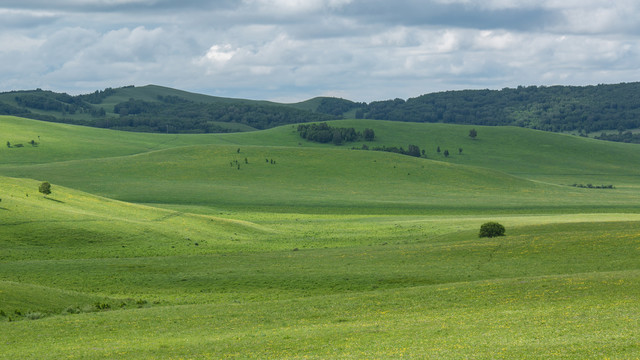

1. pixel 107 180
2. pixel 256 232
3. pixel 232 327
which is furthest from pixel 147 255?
pixel 107 180

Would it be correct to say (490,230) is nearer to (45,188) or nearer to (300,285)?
(300,285)

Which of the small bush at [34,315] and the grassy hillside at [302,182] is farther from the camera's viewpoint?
the grassy hillside at [302,182]

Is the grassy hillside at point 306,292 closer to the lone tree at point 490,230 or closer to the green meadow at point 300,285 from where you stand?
the green meadow at point 300,285

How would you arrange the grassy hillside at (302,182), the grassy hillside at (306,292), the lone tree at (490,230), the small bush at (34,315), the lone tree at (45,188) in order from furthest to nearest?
the grassy hillside at (302,182)
the lone tree at (45,188)
the lone tree at (490,230)
the small bush at (34,315)
the grassy hillside at (306,292)

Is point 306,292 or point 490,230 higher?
point 490,230

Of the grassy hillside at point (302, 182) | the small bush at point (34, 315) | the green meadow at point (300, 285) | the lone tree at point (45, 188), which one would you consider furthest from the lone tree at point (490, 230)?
the lone tree at point (45, 188)

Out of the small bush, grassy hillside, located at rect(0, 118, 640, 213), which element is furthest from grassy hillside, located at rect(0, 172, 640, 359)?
grassy hillside, located at rect(0, 118, 640, 213)

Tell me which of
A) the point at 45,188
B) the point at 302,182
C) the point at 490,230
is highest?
the point at 45,188

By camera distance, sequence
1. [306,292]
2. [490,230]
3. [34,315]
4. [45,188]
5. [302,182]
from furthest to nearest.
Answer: [302,182] → [45,188] → [490,230] → [306,292] → [34,315]

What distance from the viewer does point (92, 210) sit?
254 feet

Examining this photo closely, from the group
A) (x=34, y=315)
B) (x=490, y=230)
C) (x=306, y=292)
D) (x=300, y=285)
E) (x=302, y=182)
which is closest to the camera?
(x=34, y=315)

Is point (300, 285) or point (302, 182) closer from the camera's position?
point (300, 285)

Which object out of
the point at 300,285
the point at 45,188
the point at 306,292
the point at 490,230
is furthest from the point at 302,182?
the point at 306,292

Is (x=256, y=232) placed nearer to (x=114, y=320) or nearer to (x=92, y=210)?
(x=92, y=210)
